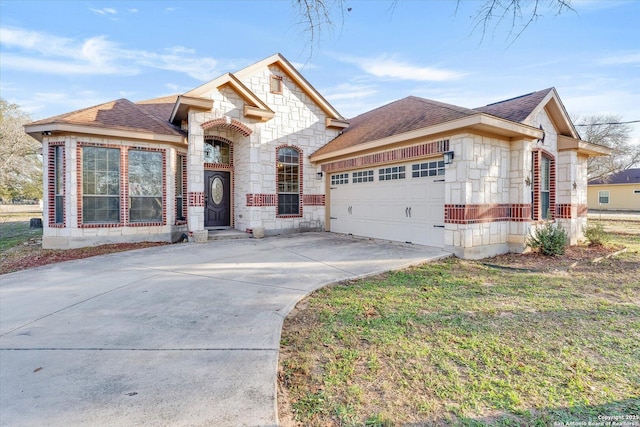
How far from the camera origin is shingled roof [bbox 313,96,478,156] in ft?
28.0

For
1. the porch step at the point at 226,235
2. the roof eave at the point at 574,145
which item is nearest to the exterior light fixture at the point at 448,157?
the roof eave at the point at 574,145

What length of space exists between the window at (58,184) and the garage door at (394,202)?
8801mm

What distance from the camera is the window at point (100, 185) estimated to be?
954 centimetres

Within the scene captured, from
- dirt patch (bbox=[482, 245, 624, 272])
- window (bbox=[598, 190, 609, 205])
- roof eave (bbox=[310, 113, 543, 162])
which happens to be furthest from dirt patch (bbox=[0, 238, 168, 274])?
window (bbox=[598, 190, 609, 205])

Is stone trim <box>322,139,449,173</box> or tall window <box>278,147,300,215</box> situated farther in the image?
tall window <box>278,147,300,215</box>

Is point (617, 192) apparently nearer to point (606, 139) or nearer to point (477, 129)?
point (606, 139)

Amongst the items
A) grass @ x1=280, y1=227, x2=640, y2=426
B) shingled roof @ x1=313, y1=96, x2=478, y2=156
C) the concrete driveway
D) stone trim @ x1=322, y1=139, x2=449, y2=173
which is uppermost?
shingled roof @ x1=313, y1=96, x2=478, y2=156

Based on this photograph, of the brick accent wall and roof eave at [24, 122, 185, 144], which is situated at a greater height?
roof eave at [24, 122, 185, 144]

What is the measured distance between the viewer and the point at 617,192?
111 ft

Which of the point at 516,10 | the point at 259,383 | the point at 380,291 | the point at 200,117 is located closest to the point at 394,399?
the point at 259,383

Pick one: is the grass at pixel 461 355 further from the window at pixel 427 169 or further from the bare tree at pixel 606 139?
the bare tree at pixel 606 139

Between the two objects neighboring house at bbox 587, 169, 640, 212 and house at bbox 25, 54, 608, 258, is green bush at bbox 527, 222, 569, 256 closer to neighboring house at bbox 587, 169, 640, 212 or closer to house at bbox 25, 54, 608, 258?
house at bbox 25, 54, 608, 258

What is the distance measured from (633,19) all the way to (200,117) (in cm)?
1015

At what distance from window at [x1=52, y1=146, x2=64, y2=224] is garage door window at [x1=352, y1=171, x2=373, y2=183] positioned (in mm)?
9085
